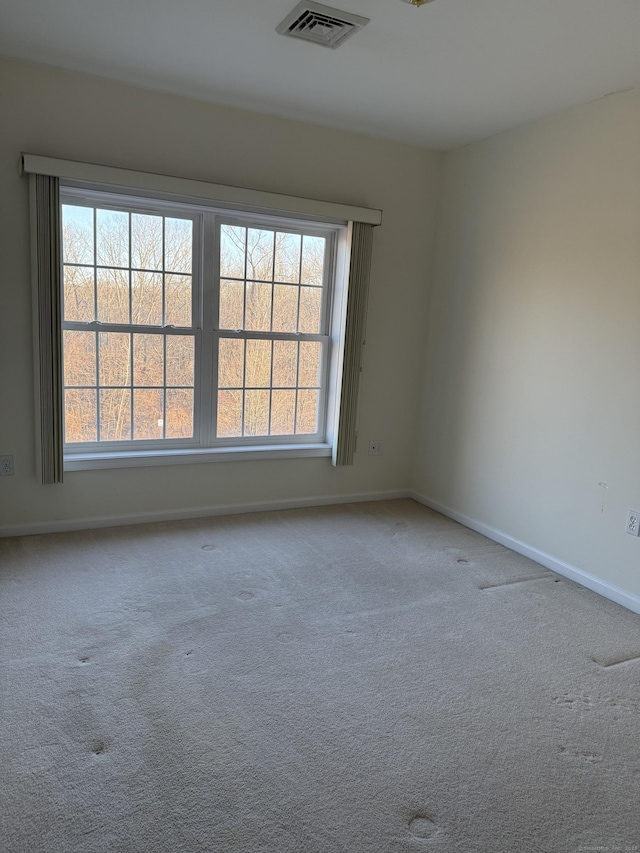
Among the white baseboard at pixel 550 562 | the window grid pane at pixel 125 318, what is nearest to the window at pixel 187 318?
the window grid pane at pixel 125 318

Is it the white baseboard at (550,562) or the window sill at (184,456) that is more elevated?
the window sill at (184,456)

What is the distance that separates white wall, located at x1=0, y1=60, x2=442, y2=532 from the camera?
3123mm

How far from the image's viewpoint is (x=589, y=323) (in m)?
3.17

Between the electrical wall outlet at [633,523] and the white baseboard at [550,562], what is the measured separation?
321mm

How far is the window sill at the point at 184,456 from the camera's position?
138 inches

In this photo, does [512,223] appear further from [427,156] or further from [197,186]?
[197,186]

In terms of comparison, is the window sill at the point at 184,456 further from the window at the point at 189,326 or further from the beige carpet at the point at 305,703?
the beige carpet at the point at 305,703

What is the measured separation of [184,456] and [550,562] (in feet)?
7.72

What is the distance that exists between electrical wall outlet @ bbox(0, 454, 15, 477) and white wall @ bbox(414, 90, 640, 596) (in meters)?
2.87

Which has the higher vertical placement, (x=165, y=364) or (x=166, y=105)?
(x=166, y=105)

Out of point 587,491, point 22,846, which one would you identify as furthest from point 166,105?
point 22,846

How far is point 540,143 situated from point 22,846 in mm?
3951

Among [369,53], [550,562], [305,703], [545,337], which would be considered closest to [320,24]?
[369,53]

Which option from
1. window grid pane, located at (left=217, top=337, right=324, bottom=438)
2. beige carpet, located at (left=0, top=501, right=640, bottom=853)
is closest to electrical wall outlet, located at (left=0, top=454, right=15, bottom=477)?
beige carpet, located at (left=0, top=501, right=640, bottom=853)
